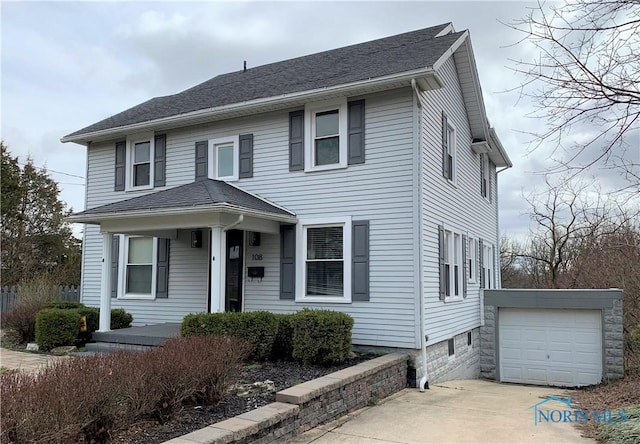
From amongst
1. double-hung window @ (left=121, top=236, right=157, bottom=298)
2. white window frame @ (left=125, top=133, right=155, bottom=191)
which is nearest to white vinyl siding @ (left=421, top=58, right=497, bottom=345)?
double-hung window @ (left=121, top=236, right=157, bottom=298)

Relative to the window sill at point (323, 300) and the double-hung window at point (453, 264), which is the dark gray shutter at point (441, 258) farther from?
the window sill at point (323, 300)

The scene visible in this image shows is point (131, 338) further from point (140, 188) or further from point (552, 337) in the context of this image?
point (552, 337)

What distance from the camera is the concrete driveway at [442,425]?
559cm

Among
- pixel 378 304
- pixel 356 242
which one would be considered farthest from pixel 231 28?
pixel 378 304

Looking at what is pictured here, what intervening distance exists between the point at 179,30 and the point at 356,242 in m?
5.72

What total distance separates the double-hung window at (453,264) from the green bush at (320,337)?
369cm

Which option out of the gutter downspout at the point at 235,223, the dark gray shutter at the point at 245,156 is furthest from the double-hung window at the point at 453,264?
the gutter downspout at the point at 235,223

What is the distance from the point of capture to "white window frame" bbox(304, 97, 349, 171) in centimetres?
980

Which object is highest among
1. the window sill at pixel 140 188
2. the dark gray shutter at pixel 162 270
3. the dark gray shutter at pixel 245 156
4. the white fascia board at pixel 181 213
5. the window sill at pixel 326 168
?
the dark gray shutter at pixel 245 156

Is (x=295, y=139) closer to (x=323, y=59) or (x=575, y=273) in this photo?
(x=323, y=59)

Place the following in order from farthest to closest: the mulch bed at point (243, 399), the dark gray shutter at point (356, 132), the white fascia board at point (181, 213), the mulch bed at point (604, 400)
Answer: the dark gray shutter at point (356, 132) < the white fascia board at point (181, 213) < the mulch bed at point (604, 400) < the mulch bed at point (243, 399)

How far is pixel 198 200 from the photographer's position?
9.12 meters

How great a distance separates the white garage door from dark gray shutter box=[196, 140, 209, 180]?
8.46 metres

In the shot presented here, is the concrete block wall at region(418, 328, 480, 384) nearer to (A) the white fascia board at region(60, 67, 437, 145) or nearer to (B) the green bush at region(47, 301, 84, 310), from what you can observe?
(A) the white fascia board at region(60, 67, 437, 145)
